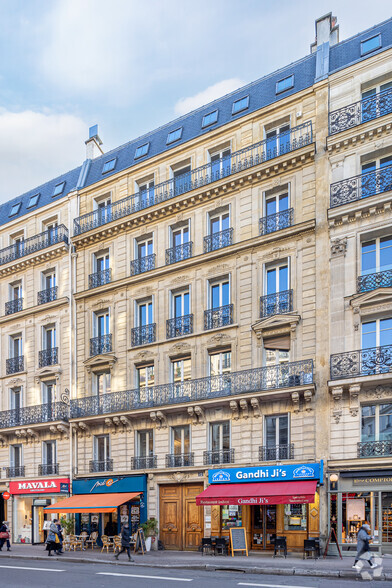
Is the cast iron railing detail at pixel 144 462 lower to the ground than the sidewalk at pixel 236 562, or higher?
higher

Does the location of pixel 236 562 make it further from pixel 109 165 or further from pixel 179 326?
pixel 109 165

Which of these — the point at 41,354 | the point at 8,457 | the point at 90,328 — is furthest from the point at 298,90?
the point at 8,457

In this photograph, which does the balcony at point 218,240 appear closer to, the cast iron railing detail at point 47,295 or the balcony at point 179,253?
the balcony at point 179,253

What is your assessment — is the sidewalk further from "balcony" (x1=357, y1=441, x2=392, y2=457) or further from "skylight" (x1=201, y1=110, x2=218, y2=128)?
"skylight" (x1=201, y1=110, x2=218, y2=128)

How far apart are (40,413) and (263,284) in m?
13.0

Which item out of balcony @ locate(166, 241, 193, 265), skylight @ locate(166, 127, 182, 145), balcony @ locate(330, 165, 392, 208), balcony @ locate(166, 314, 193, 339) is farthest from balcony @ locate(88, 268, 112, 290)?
balcony @ locate(330, 165, 392, 208)

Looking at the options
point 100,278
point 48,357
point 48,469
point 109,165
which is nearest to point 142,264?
point 100,278

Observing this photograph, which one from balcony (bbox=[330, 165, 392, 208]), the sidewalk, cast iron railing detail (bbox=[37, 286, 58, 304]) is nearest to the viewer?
the sidewalk

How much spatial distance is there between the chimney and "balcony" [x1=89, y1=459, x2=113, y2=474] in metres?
16.1

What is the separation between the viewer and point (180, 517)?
2378 centimetres

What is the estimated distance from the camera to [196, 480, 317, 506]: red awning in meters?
19.7

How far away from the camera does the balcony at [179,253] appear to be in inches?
1016

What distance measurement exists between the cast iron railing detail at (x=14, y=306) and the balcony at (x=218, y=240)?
11.8 m

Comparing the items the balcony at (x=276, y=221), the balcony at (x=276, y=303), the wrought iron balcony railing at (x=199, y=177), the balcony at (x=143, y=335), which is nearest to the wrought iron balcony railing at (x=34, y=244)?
the wrought iron balcony railing at (x=199, y=177)
